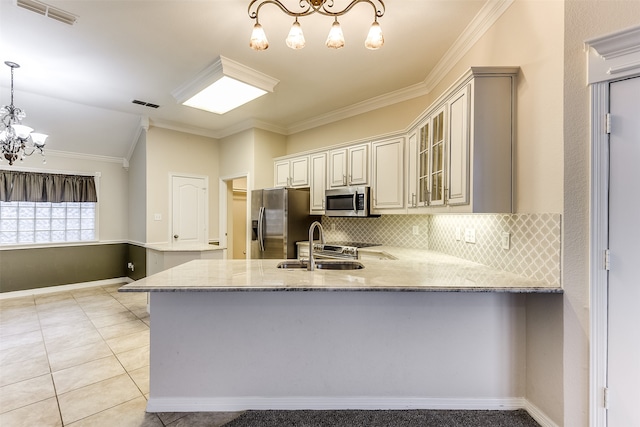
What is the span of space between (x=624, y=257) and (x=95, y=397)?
3.34m

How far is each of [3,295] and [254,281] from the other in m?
5.53

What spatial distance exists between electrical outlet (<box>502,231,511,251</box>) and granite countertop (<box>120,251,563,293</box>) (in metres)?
0.18

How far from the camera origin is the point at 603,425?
1.48m

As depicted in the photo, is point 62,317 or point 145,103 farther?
point 145,103

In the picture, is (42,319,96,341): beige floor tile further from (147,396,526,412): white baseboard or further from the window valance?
the window valance

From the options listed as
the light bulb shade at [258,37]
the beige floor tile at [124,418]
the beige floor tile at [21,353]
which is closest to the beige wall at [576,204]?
the light bulb shade at [258,37]

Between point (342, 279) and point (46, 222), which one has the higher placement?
point (46, 222)

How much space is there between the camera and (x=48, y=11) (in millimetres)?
2270

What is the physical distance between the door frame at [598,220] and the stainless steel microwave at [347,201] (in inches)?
87.6

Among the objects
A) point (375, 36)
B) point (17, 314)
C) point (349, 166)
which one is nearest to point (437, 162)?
point (375, 36)

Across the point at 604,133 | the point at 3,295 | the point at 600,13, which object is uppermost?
the point at 600,13

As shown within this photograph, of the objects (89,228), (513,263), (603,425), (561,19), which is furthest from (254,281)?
(89,228)

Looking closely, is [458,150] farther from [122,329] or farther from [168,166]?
[168,166]

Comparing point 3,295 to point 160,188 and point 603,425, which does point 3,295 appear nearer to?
point 160,188
